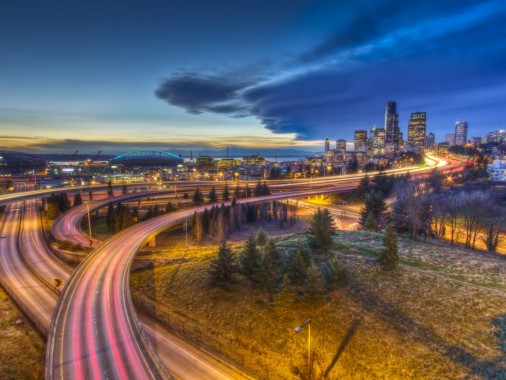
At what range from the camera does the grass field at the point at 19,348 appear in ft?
67.7

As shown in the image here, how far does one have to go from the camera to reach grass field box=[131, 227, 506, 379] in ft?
63.1

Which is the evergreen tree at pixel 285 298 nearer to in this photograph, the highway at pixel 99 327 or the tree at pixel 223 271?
the tree at pixel 223 271

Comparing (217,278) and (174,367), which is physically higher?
(217,278)

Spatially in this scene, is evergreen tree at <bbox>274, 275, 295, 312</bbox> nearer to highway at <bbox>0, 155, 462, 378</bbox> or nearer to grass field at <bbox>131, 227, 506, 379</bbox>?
grass field at <bbox>131, 227, 506, 379</bbox>

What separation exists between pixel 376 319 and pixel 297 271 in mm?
7477

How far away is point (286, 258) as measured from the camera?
112 feet

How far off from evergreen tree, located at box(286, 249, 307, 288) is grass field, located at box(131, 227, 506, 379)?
7.19ft

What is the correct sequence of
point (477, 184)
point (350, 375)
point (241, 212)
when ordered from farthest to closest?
1. point (477, 184)
2. point (241, 212)
3. point (350, 375)

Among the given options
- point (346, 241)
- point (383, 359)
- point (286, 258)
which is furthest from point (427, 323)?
point (346, 241)

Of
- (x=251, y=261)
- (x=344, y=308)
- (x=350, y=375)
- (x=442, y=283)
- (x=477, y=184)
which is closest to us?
(x=350, y=375)

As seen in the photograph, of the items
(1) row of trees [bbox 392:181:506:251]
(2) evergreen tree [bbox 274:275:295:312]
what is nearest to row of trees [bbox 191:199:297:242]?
(1) row of trees [bbox 392:181:506:251]

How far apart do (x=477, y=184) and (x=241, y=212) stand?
75887 millimetres

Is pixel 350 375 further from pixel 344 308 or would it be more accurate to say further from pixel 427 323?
pixel 427 323

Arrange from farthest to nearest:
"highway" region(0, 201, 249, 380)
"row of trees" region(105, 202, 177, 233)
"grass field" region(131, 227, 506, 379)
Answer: "row of trees" region(105, 202, 177, 233) → "highway" region(0, 201, 249, 380) → "grass field" region(131, 227, 506, 379)
